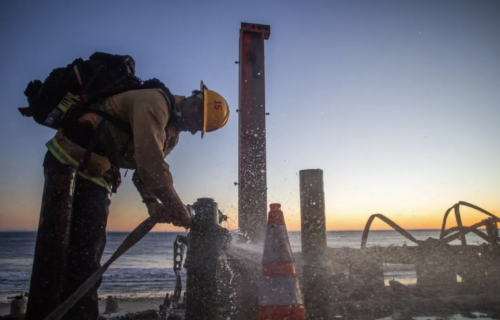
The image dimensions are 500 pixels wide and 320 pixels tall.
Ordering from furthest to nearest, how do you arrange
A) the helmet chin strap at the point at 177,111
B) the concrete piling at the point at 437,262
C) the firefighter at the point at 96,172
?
the concrete piling at the point at 437,262
the helmet chin strap at the point at 177,111
the firefighter at the point at 96,172

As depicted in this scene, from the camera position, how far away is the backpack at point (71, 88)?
203 cm

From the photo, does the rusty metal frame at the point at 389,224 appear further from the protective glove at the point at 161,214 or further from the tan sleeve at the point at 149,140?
the tan sleeve at the point at 149,140

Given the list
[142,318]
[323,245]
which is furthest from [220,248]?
[142,318]

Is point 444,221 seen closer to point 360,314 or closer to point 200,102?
point 360,314

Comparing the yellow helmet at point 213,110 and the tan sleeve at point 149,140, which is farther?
the yellow helmet at point 213,110

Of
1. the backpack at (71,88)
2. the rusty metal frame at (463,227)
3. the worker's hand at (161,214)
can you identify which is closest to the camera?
the backpack at (71,88)

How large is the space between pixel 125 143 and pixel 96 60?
2.09 ft

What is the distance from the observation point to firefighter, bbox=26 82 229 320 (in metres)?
1.91

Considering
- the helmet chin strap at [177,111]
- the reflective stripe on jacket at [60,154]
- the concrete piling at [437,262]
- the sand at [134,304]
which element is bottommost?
the sand at [134,304]

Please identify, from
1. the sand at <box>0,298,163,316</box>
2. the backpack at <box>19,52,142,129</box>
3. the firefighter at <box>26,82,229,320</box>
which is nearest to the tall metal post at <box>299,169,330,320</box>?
the firefighter at <box>26,82,229,320</box>

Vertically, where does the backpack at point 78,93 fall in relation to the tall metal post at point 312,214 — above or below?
above

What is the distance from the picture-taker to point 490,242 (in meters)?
4.51

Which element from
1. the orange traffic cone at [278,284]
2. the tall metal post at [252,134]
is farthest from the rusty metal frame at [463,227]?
the orange traffic cone at [278,284]

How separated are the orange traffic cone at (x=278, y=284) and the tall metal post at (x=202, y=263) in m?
0.48
